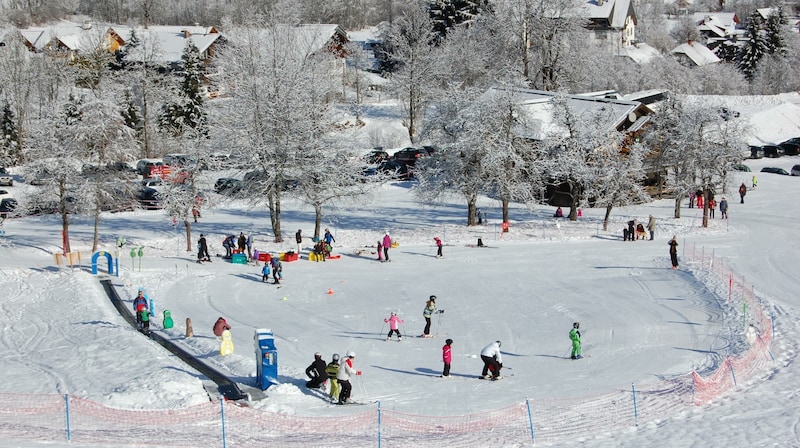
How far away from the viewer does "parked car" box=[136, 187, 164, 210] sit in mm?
50688

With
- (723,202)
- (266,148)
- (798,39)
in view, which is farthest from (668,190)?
(798,39)

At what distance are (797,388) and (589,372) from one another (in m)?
4.93

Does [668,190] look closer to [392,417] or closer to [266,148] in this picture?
[266,148]

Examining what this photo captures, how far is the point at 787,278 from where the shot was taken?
33.9 m

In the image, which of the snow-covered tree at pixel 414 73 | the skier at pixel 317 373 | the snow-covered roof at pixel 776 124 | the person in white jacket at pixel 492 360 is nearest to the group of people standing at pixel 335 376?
the skier at pixel 317 373

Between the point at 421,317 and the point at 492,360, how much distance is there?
749cm

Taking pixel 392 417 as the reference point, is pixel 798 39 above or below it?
above

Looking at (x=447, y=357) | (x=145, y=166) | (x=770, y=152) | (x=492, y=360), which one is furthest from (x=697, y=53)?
(x=447, y=357)

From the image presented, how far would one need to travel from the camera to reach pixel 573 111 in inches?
1875

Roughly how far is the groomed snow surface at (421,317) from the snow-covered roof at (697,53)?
78.4m

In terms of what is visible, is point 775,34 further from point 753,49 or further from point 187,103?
point 187,103

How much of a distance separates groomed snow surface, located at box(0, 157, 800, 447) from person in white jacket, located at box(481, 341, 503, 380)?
46 cm

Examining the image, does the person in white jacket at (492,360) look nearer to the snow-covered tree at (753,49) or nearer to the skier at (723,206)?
the skier at (723,206)

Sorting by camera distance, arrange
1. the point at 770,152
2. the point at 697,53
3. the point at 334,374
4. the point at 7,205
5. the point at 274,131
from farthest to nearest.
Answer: the point at 697,53, the point at 770,152, the point at 7,205, the point at 274,131, the point at 334,374
